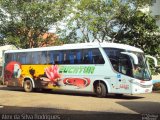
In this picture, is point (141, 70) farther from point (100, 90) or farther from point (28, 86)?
point (28, 86)

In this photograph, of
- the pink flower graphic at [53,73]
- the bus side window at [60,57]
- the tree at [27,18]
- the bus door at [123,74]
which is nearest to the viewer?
the bus door at [123,74]

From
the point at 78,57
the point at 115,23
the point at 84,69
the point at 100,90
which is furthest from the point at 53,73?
the point at 115,23

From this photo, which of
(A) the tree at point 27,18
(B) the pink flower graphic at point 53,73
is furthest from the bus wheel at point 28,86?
(A) the tree at point 27,18

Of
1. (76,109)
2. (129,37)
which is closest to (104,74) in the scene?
(76,109)

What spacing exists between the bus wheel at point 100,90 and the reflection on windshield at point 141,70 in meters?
1.99

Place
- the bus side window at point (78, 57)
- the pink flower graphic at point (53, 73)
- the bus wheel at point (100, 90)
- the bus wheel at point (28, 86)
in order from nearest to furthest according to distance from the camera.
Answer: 1. the bus wheel at point (100, 90)
2. the bus side window at point (78, 57)
3. the pink flower graphic at point (53, 73)
4. the bus wheel at point (28, 86)

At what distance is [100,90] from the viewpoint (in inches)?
849

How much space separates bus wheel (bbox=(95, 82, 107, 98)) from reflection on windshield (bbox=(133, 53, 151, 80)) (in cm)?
199

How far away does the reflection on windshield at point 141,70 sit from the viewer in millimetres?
20516

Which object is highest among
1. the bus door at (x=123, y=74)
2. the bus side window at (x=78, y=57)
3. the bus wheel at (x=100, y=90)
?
the bus side window at (x=78, y=57)

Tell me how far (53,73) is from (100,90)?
3917mm

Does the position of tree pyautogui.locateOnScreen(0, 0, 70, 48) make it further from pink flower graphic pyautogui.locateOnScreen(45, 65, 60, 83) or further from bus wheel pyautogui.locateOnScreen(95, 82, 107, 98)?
bus wheel pyautogui.locateOnScreen(95, 82, 107, 98)

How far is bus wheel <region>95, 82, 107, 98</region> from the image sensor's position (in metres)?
21.3

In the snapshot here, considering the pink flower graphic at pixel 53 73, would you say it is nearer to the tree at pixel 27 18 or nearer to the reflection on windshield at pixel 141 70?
the reflection on windshield at pixel 141 70
